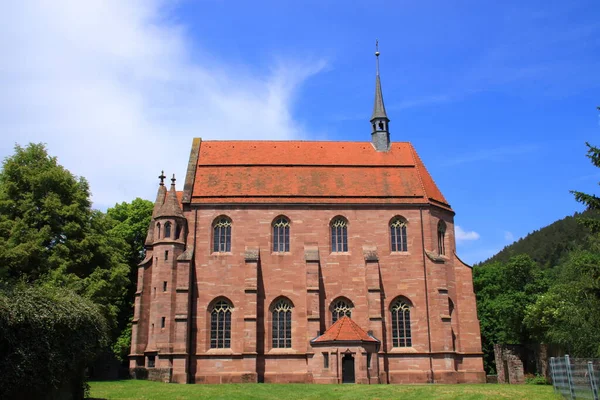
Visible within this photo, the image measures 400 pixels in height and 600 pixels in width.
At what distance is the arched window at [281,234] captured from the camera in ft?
134

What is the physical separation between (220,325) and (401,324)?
1205cm

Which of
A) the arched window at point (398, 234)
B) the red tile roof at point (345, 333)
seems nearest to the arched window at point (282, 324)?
the red tile roof at point (345, 333)

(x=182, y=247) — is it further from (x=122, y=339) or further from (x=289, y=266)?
(x=122, y=339)

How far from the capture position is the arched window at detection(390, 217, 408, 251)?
41156 mm

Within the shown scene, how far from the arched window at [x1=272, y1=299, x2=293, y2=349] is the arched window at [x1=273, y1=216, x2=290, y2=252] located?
364 centimetres

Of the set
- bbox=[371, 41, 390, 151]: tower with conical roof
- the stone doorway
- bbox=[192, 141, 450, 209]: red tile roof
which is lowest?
the stone doorway

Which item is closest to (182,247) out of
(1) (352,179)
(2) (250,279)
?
(2) (250,279)

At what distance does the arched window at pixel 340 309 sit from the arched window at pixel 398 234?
16.6 feet

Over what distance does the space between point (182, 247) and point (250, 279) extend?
5.21m

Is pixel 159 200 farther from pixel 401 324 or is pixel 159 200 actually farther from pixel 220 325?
pixel 401 324

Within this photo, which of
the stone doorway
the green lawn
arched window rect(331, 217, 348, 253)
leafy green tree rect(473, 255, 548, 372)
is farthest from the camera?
leafy green tree rect(473, 255, 548, 372)

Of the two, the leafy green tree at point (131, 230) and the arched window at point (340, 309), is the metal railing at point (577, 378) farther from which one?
the leafy green tree at point (131, 230)

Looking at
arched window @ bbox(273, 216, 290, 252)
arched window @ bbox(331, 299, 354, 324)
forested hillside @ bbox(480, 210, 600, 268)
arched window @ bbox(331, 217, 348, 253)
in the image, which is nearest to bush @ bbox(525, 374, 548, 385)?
arched window @ bbox(331, 299, 354, 324)

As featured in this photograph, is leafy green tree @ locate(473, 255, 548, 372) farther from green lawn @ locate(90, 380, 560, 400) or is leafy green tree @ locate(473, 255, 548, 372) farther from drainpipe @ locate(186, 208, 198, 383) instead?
drainpipe @ locate(186, 208, 198, 383)
